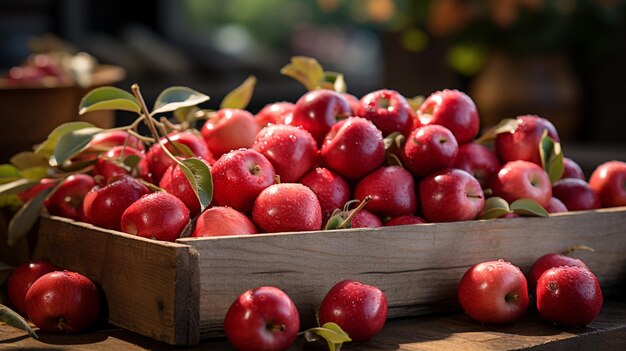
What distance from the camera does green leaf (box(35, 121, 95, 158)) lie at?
1428 millimetres

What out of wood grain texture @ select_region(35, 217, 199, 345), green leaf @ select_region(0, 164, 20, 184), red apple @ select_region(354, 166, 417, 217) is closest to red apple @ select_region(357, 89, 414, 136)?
red apple @ select_region(354, 166, 417, 217)

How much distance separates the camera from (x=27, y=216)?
145cm

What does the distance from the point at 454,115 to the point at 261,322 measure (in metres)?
0.52

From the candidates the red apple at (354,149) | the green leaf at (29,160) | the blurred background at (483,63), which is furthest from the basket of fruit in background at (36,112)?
the red apple at (354,149)

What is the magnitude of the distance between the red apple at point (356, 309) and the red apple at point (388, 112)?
1.12ft

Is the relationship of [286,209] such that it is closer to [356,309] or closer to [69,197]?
[356,309]

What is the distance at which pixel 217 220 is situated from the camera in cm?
123

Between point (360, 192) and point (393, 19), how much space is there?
8.74ft

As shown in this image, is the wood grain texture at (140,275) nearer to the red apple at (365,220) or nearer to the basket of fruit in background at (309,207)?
the basket of fruit in background at (309,207)

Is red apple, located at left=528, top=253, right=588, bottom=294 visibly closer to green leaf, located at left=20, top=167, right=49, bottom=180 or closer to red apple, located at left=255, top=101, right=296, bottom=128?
red apple, located at left=255, top=101, right=296, bottom=128

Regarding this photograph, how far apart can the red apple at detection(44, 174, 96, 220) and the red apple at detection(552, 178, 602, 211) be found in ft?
2.36

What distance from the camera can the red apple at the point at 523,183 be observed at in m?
1.44

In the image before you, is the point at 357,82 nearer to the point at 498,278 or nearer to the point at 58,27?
the point at 58,27

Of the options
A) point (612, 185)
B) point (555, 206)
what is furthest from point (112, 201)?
point (612, 185)
